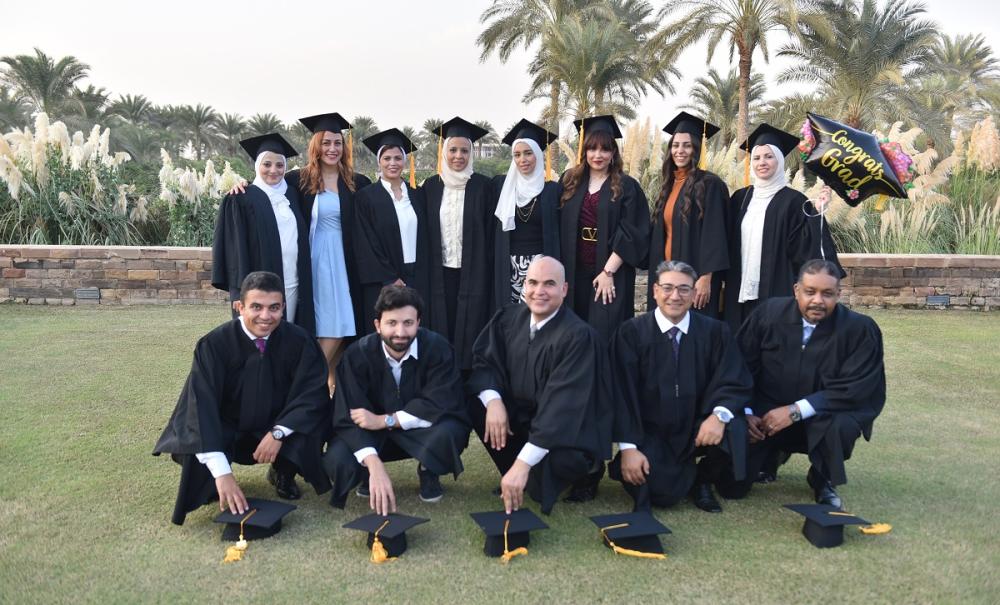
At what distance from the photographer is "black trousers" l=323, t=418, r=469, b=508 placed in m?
3.72

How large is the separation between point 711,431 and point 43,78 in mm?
29975

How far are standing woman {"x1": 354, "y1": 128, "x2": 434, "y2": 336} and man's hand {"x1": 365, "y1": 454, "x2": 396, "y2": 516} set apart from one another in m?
1.55

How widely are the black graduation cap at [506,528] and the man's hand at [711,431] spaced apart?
3.00 feet

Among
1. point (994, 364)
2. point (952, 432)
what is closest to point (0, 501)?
point (952, 432)

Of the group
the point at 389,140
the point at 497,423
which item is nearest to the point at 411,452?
the point at 497,423

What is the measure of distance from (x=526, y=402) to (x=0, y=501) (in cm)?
250

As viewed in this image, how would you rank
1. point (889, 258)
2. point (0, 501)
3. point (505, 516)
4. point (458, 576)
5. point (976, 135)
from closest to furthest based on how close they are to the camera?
point (458, 576) → point (505, 516) → point (0, 501) → point (889, 258) → point (976, 135)

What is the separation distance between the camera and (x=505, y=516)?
336cm

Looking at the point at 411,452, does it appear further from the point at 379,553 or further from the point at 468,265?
the point at 468,265

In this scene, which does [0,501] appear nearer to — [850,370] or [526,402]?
[526,402]

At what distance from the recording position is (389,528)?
3.26m

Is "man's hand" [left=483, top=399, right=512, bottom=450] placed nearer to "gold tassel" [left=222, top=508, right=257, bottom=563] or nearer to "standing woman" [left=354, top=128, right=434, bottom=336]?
"gold tassel" [left=222, top=508, right=257, bottom=563]

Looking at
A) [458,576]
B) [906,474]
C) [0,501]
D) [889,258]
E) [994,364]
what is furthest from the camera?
[889,258]

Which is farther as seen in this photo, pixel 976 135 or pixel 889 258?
pixel 976 135
